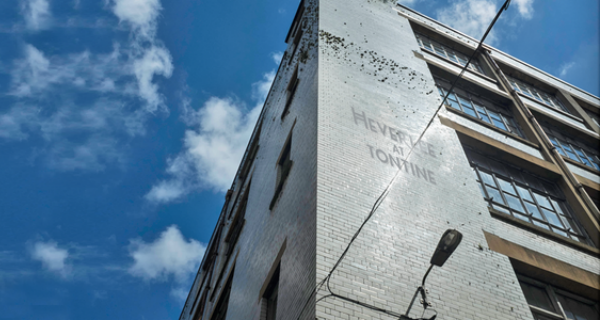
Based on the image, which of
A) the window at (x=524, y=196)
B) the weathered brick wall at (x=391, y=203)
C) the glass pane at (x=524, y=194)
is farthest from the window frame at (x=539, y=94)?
the weathered brick wall at (x=391, y=203)

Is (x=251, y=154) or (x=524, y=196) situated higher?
(x=251, y=154)

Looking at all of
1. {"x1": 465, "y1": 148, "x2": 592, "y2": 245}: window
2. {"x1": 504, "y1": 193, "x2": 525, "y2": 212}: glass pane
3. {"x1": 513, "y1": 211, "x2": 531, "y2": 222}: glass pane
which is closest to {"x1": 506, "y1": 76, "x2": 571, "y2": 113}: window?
{"x1": 465, "y1": 148, "x2": 592, "y2": 245}: window

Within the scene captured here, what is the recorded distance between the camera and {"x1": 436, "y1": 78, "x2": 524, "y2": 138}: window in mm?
14033

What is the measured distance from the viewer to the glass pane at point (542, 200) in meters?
11.2

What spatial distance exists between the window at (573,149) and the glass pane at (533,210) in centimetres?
582

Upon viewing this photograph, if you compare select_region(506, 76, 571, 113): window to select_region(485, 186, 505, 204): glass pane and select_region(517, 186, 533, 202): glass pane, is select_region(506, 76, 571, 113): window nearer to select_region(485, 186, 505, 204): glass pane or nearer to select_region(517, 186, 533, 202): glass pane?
select_region(517, 186, 533, 202): glass pane

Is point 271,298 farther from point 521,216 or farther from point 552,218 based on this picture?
point 552,218

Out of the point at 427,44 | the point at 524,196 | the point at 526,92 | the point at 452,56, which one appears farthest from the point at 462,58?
the point at 524,196

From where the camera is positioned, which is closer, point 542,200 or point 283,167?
point 283,167

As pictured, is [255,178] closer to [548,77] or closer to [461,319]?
[461,319]

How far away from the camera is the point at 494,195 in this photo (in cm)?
1051

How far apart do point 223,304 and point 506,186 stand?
9.03m

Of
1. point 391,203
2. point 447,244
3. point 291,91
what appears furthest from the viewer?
point 291,91

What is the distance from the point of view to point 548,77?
20.2 m
